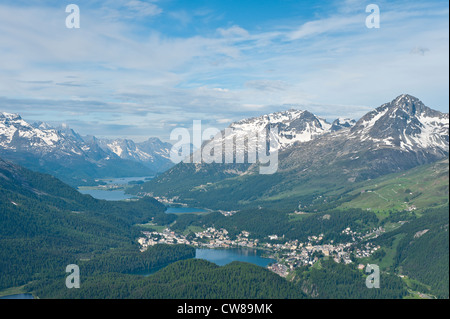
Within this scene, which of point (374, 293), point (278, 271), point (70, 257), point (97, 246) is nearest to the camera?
point (374, 293)

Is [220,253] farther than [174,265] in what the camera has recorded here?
Yes

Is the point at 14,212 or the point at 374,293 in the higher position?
the point at 14,212

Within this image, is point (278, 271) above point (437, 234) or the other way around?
the other way around
